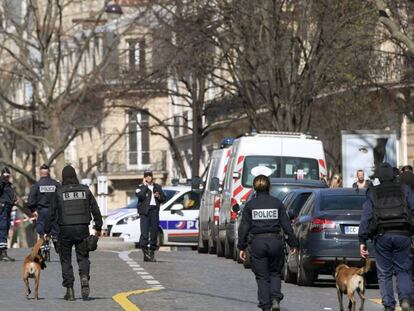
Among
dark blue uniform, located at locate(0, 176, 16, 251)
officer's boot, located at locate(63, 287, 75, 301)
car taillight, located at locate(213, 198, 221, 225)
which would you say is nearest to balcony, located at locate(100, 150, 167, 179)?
car taillight, located at locate(213, 198, 221, 225)

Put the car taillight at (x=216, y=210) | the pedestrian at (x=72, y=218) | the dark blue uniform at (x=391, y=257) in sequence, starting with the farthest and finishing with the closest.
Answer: the car taillight at (x=216, y=210) < the pedestrian at (x=72, y=218) < the dark blue uniform at (x=391, y=257)

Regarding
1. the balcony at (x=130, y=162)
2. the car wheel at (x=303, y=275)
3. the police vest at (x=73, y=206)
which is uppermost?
the balcony at (x=130, y=162)

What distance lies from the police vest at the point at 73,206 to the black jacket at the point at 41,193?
9.21 metres

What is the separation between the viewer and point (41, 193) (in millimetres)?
29828

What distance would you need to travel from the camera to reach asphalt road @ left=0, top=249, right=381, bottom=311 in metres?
19.3

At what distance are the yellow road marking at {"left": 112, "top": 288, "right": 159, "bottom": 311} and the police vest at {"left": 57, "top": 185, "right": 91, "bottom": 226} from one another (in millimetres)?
1037

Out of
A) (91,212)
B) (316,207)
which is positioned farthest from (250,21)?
(91,212)

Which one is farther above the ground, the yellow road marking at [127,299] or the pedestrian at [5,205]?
the pedestrian at [5,205]

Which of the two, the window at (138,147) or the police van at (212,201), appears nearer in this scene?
the police van at (212,201)

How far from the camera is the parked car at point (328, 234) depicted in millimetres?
23281

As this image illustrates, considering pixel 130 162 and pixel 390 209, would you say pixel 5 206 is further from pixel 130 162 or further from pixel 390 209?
pixel 130 162

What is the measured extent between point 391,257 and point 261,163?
50.5 feet

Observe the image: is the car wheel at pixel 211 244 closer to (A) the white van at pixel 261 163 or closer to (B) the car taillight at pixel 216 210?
(B) the car taillight at pixel 216 210

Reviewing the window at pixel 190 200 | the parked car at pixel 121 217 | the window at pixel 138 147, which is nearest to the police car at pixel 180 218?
the window at pixel 190 200
